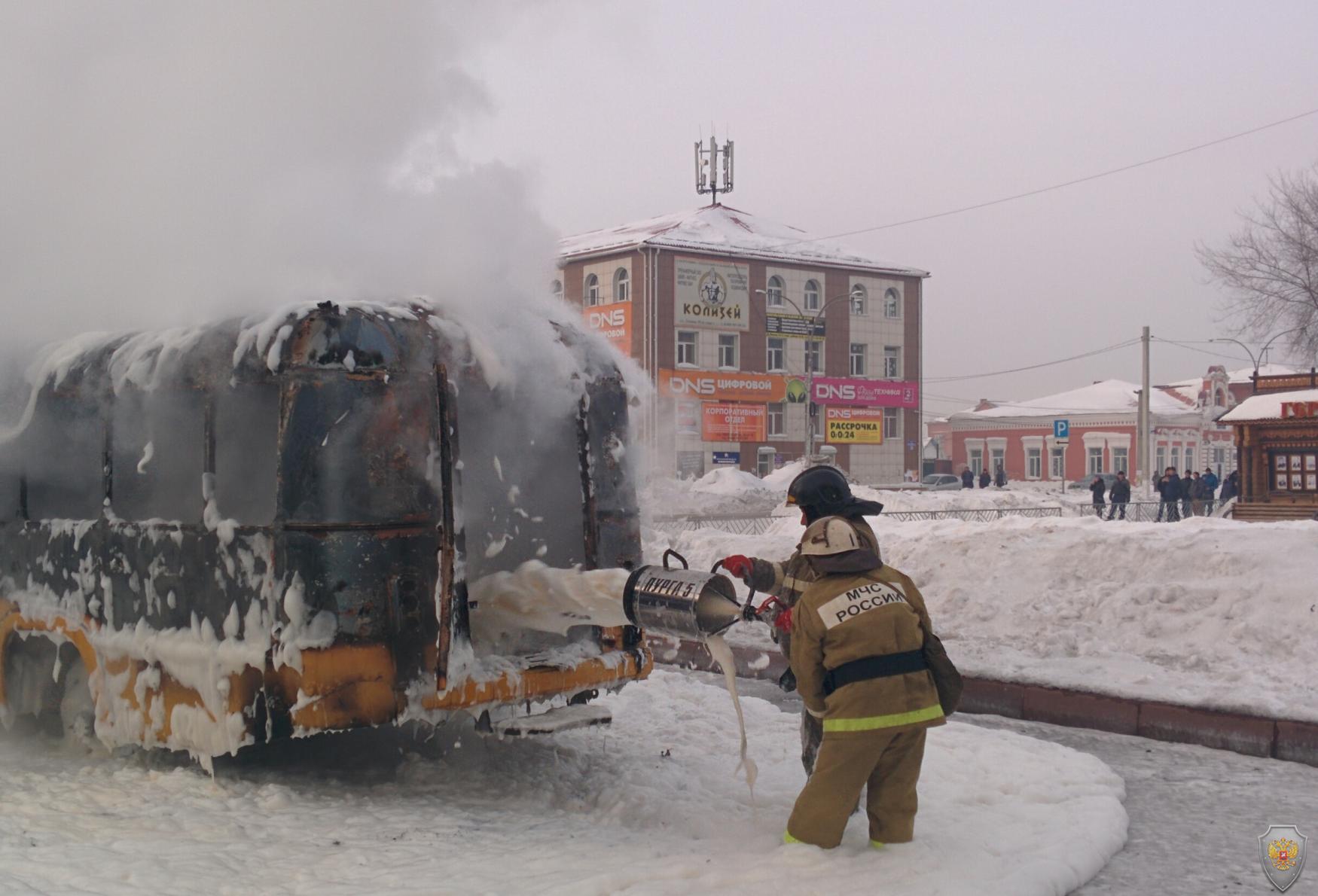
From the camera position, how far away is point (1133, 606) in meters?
10.4

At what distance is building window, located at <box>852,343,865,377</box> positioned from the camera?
5284 centimetres

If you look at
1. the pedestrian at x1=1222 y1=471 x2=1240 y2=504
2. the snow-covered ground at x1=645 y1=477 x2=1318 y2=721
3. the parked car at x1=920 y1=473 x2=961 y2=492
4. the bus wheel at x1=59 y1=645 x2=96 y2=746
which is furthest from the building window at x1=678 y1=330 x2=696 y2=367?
the bus wheel at x1=59 y1=645 x2=96 y2=746

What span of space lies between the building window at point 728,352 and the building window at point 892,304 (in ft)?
26.2

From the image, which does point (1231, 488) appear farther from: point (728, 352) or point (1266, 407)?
point (728, 352)

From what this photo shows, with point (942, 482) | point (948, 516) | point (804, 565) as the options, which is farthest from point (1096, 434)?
point (804, 565)

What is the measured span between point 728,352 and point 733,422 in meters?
2.90

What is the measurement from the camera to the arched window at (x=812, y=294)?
50688 mm

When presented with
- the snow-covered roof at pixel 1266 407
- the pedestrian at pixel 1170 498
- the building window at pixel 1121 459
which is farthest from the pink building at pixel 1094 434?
the snow-covered roof at pixel 1266 407

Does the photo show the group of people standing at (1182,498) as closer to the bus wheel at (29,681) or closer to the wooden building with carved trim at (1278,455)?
the wooden building with carved trim at (1278,455)

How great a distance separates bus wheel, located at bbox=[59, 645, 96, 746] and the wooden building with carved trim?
2250 centimetres

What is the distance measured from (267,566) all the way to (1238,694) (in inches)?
252

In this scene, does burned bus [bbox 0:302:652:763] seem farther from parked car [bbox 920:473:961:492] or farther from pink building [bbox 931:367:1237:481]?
pink building [bbox 931:367:1237:481]

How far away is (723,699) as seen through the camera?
866cm

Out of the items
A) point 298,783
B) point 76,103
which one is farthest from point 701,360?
point 298,783
